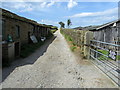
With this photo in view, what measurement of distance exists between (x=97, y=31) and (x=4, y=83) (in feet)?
48.0

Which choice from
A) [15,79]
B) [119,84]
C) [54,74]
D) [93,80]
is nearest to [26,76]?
[15,79]

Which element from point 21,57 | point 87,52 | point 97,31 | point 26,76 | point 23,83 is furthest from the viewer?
point 97,31

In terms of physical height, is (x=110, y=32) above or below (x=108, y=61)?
above

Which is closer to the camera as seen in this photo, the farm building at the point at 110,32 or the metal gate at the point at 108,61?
the metal gate at the point at 108,61

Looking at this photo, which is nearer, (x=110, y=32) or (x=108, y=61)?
(x=108, y=61)

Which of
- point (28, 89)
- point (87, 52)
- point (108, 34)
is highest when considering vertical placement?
point (108, 34)

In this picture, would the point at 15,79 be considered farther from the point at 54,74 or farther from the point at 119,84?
the point at 119,84

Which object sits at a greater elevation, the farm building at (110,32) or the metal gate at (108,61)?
the farm building at (110,32)

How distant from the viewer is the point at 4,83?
12.1 ft

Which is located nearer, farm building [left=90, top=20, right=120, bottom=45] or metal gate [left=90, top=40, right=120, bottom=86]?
metal gate [left=90, top=40, right=120, bottom=86]

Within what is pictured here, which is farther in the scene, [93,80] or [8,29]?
[8,29]

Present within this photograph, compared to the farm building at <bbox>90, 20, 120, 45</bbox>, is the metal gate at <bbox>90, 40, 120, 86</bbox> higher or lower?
lower

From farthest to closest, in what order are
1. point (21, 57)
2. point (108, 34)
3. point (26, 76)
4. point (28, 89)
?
point (108, 34) < point (21, 57) < point (26, 76) < point (28, 89)

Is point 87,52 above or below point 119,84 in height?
above
